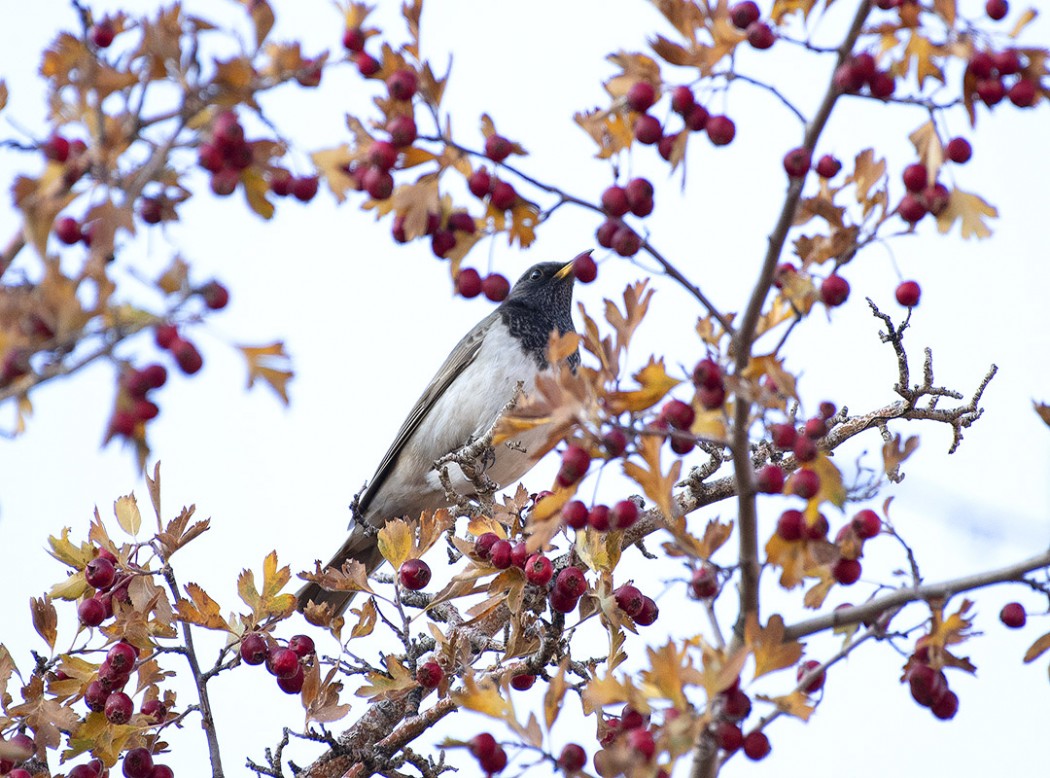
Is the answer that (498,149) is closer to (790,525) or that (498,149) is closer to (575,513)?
(575,513)

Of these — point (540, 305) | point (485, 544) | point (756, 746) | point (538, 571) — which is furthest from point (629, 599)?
point (540, 305)

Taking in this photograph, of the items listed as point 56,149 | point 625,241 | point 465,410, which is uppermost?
point 465,410

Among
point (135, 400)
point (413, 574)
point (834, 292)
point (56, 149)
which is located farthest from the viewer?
point (413, 574)

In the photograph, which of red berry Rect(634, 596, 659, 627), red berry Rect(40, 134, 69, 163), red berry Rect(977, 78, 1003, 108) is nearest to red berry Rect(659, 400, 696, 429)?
red berry Rect(977, 78, 1003, 108)

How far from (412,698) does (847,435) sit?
1.83 m

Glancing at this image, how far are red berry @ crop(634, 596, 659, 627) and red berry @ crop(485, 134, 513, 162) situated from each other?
1228 millimetres

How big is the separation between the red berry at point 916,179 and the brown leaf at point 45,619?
2305 mm

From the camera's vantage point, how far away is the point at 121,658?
3.01 metres

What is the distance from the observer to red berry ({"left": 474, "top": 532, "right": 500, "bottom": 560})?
3078mm

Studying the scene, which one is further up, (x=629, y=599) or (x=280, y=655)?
(x=280, y=655)

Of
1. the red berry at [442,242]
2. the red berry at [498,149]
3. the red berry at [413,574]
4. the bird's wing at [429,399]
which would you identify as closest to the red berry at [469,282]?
the red berry at [442,242]

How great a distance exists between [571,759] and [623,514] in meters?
0.47

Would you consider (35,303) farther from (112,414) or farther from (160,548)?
(160,548)

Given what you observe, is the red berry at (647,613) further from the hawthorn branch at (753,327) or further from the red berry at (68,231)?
the red berry at (68,231)
